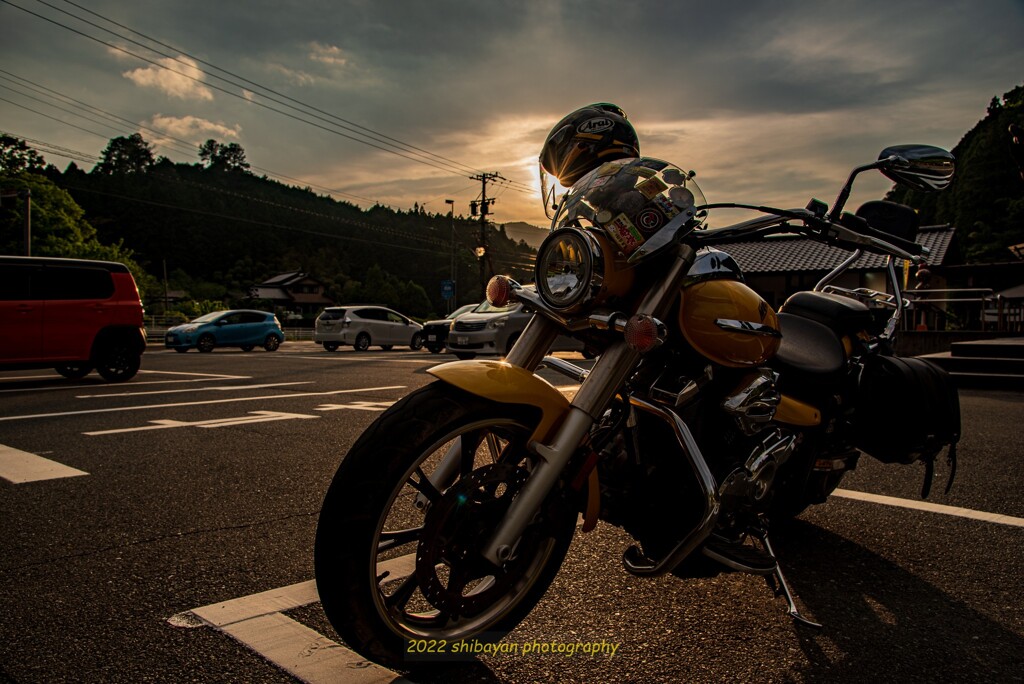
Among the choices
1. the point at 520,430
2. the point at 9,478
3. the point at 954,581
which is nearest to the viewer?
the point at 520,430

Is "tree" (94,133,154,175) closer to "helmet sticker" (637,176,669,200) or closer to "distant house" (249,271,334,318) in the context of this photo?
"distant house" (249,271,334,318)

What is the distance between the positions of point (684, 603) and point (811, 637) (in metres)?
0.41

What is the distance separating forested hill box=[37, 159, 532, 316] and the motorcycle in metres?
65.0

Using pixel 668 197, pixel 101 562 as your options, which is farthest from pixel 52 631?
pixel 668 197

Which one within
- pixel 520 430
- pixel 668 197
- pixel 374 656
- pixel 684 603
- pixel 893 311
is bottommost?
pixel 684 603

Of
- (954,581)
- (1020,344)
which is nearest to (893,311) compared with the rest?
(954,581)

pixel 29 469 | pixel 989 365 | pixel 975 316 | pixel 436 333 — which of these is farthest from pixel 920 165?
pixel 975 316

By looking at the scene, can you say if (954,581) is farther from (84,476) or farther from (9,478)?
(9,478)

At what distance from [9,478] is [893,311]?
475 centimetres

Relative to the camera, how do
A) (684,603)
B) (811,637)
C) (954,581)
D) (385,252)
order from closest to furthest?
(811,637) → (684,603) → (954,581) → (385,252)

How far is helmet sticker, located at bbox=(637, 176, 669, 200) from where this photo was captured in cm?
201

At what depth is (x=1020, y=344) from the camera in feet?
35.6

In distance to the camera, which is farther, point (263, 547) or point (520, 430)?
point (263, 547)

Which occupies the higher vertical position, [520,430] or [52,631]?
[520,430]
